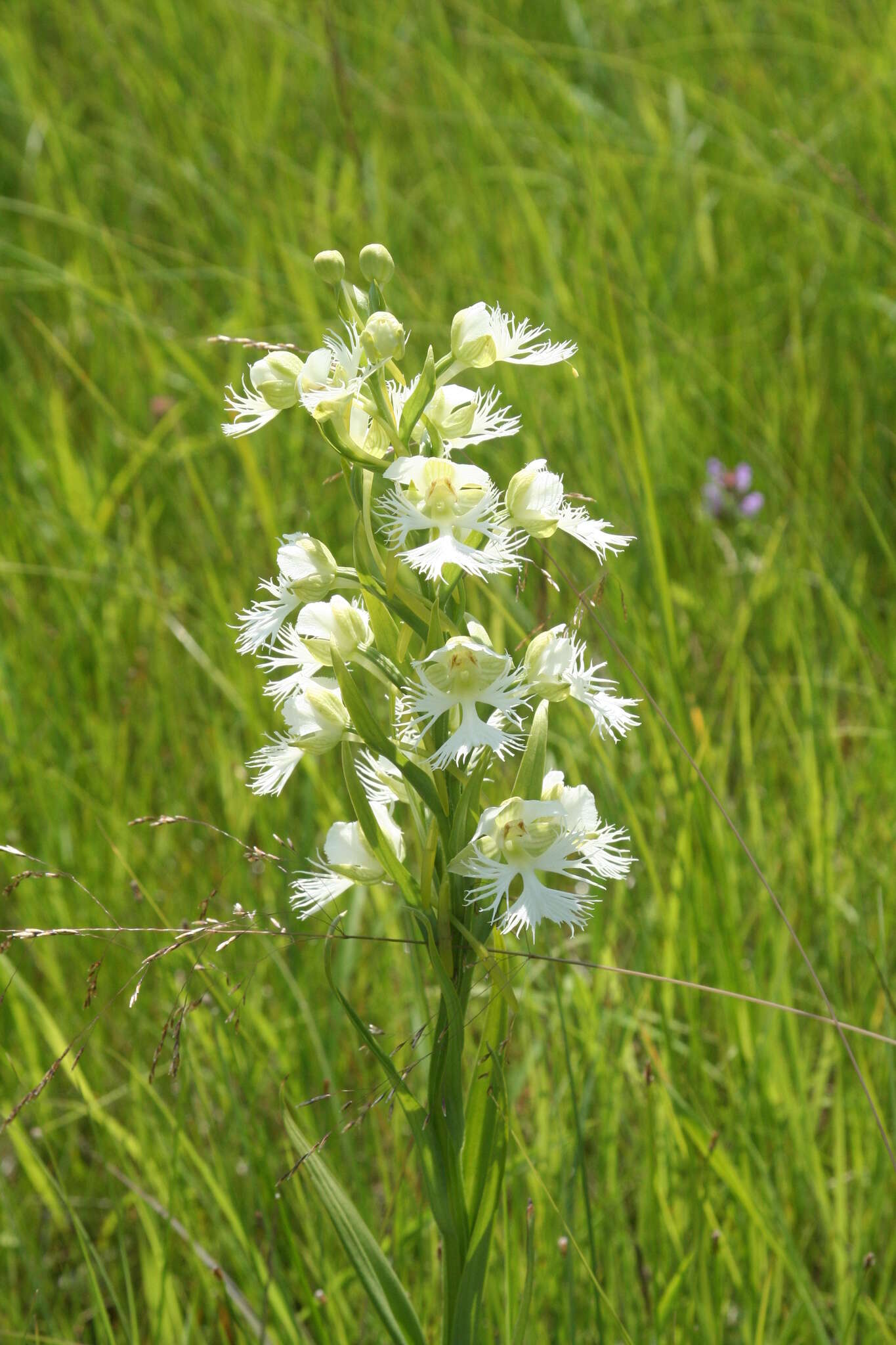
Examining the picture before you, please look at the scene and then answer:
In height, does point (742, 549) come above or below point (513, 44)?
below

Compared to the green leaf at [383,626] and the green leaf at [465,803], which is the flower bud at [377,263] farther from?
the green leaf at [465,803]

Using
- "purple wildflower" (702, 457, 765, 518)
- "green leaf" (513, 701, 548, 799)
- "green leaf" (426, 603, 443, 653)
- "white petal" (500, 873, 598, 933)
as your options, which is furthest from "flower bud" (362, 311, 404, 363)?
"purple wildflower" (702, 457, 765, 518)

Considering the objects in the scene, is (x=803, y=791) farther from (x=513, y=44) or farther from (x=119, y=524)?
(x=513, y=44)

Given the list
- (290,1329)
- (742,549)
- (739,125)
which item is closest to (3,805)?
(290,1329)

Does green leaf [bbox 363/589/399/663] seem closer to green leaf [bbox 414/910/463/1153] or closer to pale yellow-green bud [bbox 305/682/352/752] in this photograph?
pale yellow-green bud [bbox 305/682/352/752]

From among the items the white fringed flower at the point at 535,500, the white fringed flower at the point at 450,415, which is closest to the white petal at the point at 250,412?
the white fringed flower at the point at 450,415

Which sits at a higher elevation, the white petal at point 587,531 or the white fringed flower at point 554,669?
the white petal at point 587,531

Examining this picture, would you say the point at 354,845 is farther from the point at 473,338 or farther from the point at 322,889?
the point at 473,338
